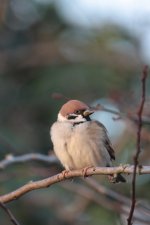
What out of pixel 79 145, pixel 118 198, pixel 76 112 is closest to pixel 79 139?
pixel 79 145

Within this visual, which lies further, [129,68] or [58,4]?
[58,4]

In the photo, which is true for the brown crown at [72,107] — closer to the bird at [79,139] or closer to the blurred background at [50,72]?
the bird at [79,139]

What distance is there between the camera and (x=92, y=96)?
963 cm

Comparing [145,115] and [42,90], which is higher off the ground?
[42,90]

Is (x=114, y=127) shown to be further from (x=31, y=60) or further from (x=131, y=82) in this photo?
(x=31, y=60)

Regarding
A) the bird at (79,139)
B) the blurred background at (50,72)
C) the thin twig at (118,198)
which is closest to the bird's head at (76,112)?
the bird at (79,139)

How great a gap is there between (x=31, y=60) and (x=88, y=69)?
94 cm

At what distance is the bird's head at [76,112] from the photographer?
13.3ft

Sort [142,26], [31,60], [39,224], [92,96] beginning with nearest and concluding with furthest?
[142,26] < [39,224] < [92,96] < [31,60]

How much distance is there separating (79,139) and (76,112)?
18 centimetres

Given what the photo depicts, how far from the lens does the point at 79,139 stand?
4016mm

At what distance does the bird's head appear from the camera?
13.3 ft

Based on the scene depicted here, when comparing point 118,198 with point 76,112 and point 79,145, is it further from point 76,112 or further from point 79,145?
point 76,112

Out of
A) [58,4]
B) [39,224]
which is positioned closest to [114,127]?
[39,224]
